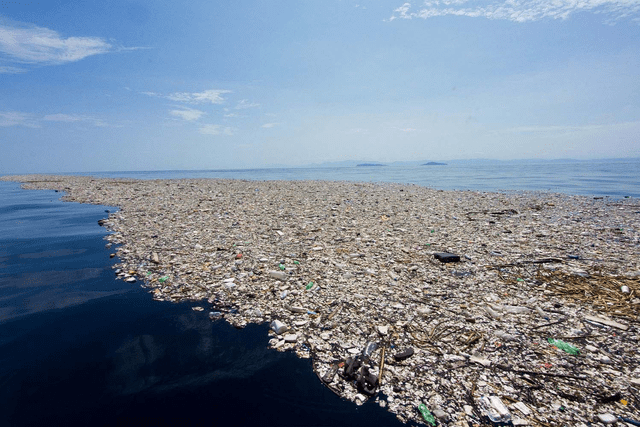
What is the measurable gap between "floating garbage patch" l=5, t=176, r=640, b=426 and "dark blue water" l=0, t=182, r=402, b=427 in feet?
1.13

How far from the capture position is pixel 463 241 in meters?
8.95

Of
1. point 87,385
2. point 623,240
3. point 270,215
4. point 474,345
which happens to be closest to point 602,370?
point 474,345

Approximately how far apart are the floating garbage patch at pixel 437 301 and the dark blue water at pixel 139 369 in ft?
1.13

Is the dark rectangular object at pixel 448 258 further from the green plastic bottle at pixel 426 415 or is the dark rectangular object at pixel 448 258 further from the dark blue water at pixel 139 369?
the dark blue water at pixel 139 369

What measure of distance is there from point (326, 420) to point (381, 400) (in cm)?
68

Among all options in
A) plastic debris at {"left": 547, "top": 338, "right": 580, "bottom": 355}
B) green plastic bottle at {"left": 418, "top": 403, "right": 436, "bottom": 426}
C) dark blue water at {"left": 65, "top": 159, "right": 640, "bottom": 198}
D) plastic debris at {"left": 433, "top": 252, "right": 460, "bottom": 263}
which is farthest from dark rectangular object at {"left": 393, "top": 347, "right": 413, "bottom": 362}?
dark blue water at {"left": 65, "top": 159, "right": 640, "bottom": 198}

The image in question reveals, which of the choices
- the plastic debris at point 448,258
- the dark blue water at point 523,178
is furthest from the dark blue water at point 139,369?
the dark blue water at point 523,178

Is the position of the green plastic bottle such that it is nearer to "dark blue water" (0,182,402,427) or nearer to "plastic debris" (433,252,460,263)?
"dark blue water" (0,182,402,427)

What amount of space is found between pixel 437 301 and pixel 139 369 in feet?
16.2

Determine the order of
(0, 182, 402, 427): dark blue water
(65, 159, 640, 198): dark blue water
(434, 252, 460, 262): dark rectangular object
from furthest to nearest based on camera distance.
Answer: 1. (65, 159, 640, 198): dark blue water
2. (434, 252, 460, 262): dark rectangular object
3. (0, 182, 402, 427): dark blue water

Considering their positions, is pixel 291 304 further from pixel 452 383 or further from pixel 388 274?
pixel 452 383

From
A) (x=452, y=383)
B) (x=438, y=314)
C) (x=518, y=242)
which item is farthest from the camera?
(x=518, y=242)

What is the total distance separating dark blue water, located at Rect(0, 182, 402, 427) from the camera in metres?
3.17

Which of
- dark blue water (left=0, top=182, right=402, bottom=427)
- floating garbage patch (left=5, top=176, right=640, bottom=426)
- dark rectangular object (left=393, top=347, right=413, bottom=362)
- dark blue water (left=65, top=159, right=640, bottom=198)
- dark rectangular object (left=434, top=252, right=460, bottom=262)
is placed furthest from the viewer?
dark blue water (left=65, top=159, right=640, bottom=198)
